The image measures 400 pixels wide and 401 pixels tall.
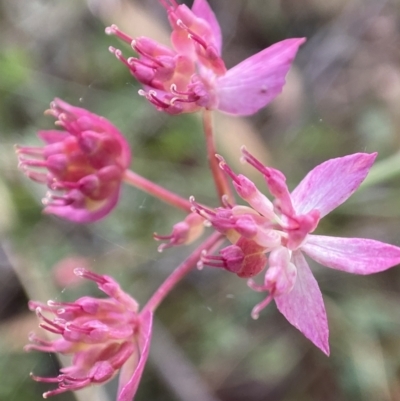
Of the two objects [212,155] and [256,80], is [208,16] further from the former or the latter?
[212,155]

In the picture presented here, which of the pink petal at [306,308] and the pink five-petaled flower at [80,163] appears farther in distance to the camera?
the pink five-petaled flower at [80,163]

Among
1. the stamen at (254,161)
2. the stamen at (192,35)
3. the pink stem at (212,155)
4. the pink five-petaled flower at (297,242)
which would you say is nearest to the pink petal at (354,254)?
the pink five-petaled flower at (297,242)

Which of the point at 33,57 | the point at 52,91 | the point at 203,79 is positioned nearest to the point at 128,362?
the point at 203,79

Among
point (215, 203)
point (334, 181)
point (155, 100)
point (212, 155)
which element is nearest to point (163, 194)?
point (212, 155)

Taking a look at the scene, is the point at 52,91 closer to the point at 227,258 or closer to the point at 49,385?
the point at 49,385

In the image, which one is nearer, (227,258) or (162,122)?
(227,258)

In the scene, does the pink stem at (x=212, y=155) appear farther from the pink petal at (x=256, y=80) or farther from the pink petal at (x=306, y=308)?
the pink petal at (x=306, y=308)
